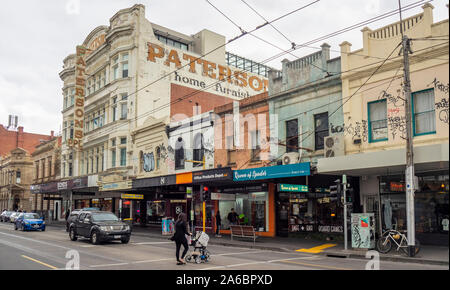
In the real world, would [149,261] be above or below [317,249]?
above

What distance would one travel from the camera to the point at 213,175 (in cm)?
2370

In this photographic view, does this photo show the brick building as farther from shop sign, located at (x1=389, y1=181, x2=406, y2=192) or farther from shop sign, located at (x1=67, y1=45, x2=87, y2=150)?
shop sign, located at (x1=389, y1=181, x2=406, y2=192)

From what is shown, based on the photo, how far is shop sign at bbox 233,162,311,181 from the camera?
62.3ft

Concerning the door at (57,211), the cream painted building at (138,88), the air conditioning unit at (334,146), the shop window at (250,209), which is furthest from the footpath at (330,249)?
the door at (57,211)

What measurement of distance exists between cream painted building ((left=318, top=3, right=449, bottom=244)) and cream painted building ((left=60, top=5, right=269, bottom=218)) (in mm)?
15034

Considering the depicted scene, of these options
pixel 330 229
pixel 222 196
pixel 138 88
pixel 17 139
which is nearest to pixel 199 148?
pixel 222 196

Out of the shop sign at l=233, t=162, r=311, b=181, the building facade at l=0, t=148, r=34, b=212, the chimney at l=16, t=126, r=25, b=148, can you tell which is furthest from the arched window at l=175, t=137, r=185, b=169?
the chimney at l=16, t=126, r=25, b=148

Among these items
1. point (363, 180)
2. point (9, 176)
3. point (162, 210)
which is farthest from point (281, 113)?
point (9, 176)

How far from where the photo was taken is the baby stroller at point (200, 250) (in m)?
12.9

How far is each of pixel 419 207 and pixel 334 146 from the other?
15.1 ft

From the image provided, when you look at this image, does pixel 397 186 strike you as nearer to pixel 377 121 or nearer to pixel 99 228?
pixel 377 121

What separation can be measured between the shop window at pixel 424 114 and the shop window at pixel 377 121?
2.22 metres
